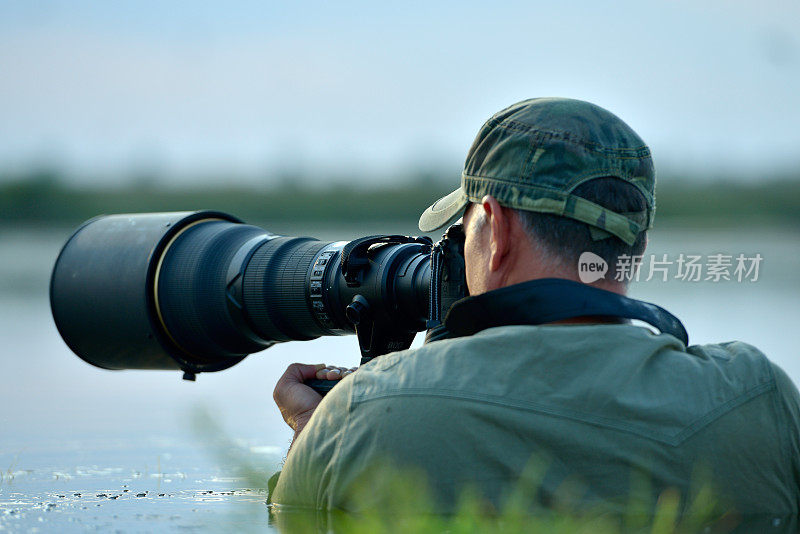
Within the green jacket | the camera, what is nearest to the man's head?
the green jacket

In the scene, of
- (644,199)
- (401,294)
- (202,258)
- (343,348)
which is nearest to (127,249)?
(202,258)

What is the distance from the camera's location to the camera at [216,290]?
94.3 inches

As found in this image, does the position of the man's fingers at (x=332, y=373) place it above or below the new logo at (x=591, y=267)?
below

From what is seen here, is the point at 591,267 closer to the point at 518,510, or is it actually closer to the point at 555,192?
the point at 555,192

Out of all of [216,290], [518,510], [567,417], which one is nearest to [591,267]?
[567,417]

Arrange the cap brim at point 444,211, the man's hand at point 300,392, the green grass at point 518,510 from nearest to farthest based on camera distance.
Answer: the green grass at point 518,510 → the cap brim at point 444,211 → the man's hand at point 300,392

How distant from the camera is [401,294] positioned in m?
2.37

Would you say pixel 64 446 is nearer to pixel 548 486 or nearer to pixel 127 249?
pixel 127 249

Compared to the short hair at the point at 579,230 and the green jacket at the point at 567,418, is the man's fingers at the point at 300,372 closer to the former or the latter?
the green jacket at the point at 567,418

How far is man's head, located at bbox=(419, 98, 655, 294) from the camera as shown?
6.01ft

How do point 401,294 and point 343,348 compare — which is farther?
point 343,348

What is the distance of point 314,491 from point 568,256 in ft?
1.92

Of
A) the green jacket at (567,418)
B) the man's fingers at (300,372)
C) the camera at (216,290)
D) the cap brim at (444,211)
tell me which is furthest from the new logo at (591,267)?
the man's fingers at (300,372)

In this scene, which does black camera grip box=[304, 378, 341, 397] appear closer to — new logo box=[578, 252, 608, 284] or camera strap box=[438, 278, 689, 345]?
camera strap box=[438, 278, 689, 345]
